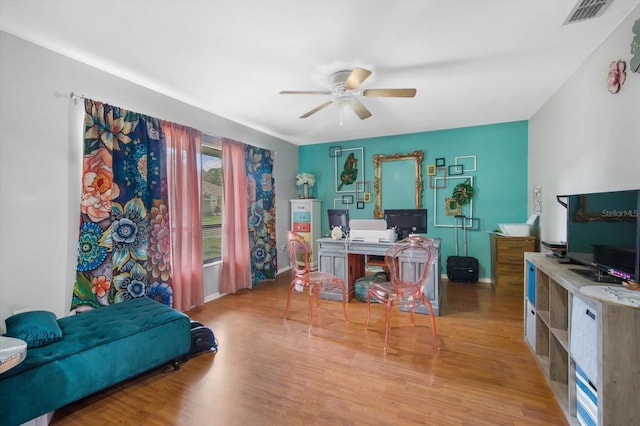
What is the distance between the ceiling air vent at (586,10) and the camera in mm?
1707

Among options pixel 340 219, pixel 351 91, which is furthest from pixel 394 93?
pixel 340 219

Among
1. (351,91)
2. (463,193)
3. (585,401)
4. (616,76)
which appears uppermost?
(351,91)

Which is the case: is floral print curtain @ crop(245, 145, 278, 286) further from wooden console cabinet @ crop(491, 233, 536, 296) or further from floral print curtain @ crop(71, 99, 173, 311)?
wooden console cabinet @ crop(491, 233, 536, 296)

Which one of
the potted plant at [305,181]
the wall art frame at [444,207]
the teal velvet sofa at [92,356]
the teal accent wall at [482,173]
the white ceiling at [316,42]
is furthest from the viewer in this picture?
the potted plant at [305,181]

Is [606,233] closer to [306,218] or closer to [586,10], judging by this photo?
[586,10]

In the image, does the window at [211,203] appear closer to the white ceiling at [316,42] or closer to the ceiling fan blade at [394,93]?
the white ceiling at [316,42]

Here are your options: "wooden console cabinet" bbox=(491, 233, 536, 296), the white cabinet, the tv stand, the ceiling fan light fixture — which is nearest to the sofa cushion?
the ceiling fan light fixture

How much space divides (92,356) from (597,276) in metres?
3.19

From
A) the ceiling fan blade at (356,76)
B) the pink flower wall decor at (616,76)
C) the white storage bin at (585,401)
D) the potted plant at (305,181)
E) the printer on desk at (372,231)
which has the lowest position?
the white storage bin at (585,401)

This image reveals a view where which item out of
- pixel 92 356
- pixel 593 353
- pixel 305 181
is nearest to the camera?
pixel 593 353

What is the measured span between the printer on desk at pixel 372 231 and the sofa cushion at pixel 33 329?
2.88 m

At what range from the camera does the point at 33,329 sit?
67.6 inches

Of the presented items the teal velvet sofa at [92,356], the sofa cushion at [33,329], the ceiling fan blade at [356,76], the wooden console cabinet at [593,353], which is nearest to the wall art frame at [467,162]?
the wooden console cabinet at [593,353]

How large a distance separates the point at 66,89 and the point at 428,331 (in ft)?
13.4
